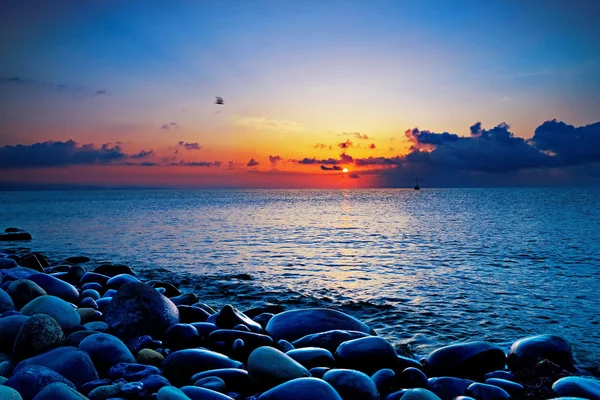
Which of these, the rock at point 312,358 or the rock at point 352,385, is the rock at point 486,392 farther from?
the rock at point 312,358

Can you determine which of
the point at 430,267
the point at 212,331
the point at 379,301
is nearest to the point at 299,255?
the point at 430,267

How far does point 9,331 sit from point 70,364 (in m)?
1.54

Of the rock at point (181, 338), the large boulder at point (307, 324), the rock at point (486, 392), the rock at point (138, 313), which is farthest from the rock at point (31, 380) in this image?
the rock at point (486, 392)

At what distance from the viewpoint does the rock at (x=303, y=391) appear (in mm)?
4418

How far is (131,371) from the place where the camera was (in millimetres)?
5230

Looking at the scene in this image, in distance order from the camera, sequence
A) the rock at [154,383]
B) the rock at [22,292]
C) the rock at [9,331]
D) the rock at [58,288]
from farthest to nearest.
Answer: the rock at [58,288] → the rock at [22,292] → the rock at [9,331] → the rock at [154,383]

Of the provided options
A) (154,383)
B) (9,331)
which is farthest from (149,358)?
(9,331)

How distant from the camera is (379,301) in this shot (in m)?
11.6

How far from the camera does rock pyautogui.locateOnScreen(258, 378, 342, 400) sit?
14.5ft

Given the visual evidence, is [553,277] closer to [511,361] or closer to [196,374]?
[511,361]

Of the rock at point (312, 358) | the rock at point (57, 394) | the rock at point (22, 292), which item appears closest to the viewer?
the rock at point (57, 394)

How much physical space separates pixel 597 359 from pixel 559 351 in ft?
4.43

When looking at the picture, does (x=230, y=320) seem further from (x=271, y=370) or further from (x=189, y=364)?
(x=271, y=370)

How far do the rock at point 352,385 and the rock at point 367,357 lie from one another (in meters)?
0.97
